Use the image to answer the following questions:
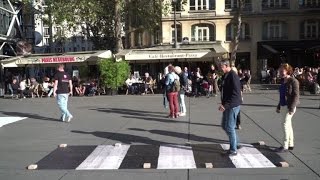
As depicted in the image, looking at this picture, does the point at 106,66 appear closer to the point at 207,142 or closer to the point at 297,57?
the point at 207,142

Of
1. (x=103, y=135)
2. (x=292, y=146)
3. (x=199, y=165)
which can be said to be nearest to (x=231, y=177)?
(x=199, y=165)

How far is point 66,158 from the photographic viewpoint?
29.2ft

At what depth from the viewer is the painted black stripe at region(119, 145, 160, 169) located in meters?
8.17

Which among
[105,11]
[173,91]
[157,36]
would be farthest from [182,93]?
[157,36]

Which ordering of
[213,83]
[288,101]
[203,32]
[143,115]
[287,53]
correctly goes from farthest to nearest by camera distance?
[203,32]
[287,53]
[213,83]
[143,115]
[288,101]

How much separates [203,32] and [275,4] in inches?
287

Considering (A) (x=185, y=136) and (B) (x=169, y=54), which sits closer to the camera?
(A) (x=185, y=136)

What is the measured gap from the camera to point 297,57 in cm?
4775

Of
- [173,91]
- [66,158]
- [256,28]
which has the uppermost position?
[256,28]

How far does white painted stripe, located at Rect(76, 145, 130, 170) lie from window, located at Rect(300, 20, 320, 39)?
4097 cm

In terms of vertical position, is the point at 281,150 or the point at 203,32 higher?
the point at 203,32

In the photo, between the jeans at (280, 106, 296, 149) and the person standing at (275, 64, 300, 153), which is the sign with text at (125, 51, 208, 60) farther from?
the jeans at (280, 106, 296, 149)

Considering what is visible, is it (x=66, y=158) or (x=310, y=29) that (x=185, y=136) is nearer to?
(x=66, y=158)

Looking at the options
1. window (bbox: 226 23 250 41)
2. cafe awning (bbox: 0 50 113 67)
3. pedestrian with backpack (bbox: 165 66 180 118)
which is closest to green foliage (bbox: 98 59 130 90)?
cafe awning (bbox: 0 50 113 67)
